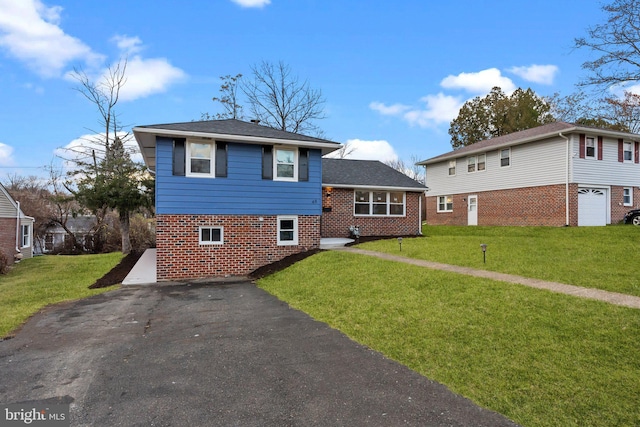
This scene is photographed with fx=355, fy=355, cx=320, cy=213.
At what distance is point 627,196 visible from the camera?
19562mm

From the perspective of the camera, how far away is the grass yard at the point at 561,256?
7.46 metres

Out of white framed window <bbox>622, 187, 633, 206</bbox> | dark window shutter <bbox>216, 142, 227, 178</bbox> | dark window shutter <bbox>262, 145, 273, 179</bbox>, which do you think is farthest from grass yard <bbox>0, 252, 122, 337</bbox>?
white framed window <bbox>622, 187, 633, 206</bbox>

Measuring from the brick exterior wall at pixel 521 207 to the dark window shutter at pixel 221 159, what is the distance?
1651 cm

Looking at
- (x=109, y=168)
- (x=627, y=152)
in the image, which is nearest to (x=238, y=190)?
(x=109, y=168)

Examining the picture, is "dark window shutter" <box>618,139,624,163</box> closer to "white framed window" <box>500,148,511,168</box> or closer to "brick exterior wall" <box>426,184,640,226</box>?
"brick exterior wall" <box>426,184,640,226</box>

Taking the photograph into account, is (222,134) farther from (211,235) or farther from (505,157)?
(505,157)

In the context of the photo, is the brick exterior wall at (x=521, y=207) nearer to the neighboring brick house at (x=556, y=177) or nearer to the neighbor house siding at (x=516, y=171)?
the neighboring brick house at (x=556, y=177)

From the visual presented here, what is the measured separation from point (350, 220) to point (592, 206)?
1241 centimetres

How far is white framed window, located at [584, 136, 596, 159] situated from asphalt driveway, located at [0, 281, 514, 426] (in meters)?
18.6

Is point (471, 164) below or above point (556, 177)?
above

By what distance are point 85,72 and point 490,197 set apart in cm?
2829

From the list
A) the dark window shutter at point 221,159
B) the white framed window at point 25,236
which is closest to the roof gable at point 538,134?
the dark window shutter at point 221,159

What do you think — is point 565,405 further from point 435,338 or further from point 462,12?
point 462,12

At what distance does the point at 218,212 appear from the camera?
12461mm
